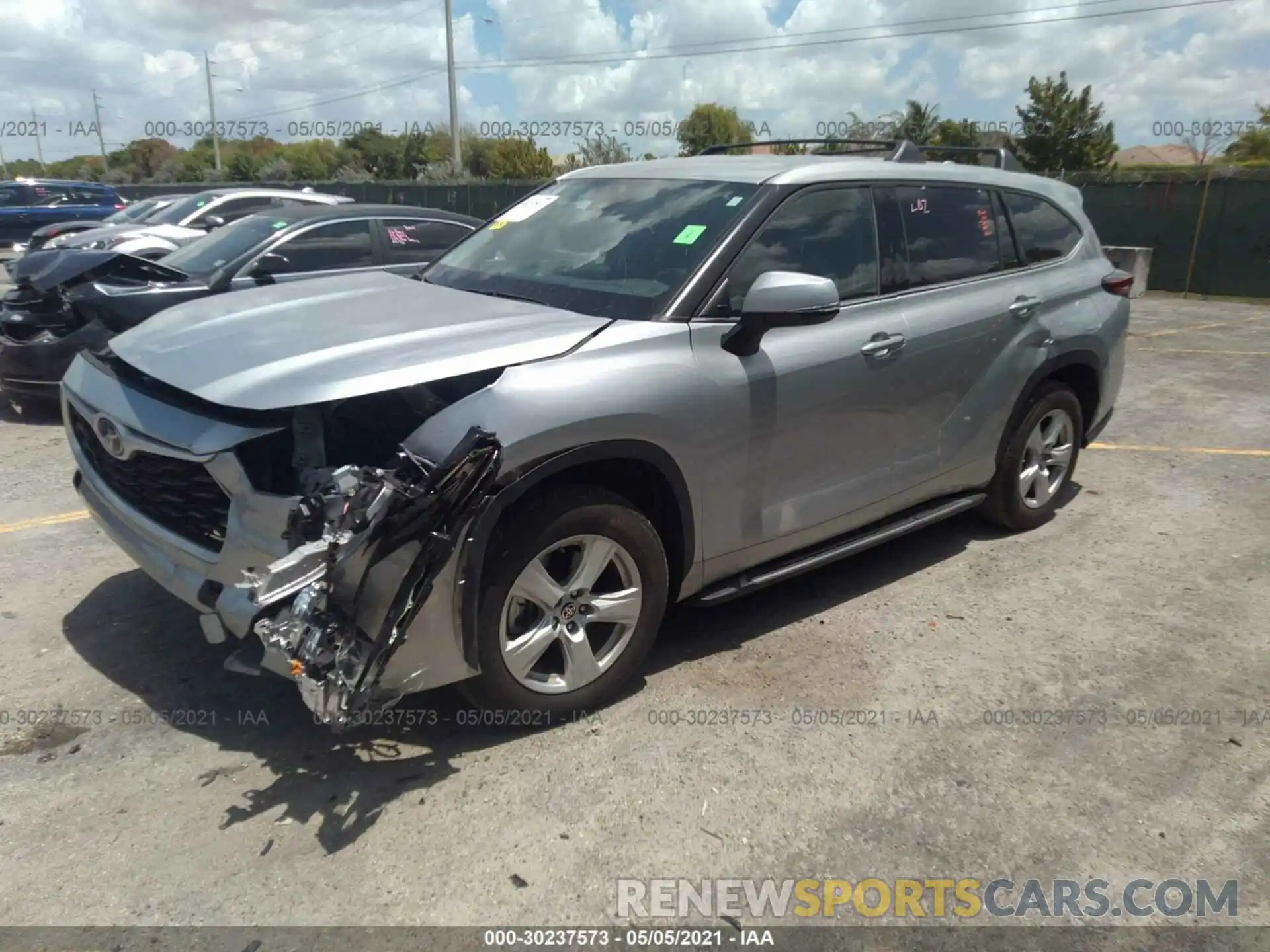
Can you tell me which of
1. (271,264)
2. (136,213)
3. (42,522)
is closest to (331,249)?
(271,264)

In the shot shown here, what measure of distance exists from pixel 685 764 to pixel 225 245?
6.28 meters

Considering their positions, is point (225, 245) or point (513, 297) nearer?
point (513, 297)

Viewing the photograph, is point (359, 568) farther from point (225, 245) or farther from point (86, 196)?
point (86, 196)

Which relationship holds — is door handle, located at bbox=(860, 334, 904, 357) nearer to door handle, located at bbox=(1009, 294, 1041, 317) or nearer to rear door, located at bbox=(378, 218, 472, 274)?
door handle, located at bbox=(1009, 294, 1041, 317)

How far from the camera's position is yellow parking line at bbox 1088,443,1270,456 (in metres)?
6.82

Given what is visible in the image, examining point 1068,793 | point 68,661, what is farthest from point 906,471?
point 68,661

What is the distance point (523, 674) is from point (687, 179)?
219 cm

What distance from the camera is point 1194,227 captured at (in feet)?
58.6

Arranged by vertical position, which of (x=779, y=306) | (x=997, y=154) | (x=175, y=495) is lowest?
(x=175, y=495)

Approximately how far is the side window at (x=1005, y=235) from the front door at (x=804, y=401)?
3.34 ft

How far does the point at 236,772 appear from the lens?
3.07 meters

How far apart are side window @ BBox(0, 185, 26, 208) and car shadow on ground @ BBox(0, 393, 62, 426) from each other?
→ 706 inches

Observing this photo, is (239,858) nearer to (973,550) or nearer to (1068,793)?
(1068,793)

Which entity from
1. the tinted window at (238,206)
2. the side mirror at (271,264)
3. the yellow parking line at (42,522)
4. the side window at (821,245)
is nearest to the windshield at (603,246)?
the side window at (821,245)
